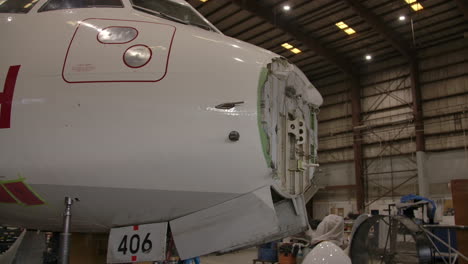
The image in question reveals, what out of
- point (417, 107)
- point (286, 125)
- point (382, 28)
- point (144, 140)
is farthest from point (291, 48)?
point (144, 140)

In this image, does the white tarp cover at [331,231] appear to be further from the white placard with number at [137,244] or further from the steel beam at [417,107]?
the steel beam at [417,107]

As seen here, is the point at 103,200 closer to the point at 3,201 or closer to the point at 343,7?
the point at 3,201

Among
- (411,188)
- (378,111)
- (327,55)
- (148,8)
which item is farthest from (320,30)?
(148,8)

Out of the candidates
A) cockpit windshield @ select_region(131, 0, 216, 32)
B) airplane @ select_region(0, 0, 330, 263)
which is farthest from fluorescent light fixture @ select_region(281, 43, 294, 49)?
airplane @ select_region(0, 0, 330, 263)

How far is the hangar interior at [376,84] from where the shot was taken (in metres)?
21.7

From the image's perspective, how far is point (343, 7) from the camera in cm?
2117

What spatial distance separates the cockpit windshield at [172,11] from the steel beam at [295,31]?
16.8 metres

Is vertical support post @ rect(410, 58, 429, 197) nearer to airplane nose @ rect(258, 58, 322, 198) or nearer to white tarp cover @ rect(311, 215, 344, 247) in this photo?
white tarp cover @ rect(311, 215, 344, 247)

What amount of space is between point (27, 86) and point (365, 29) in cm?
2234

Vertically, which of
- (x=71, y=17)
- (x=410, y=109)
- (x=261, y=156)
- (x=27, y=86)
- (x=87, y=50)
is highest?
(x=410, y=109)

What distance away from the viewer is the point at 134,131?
11.1 ft

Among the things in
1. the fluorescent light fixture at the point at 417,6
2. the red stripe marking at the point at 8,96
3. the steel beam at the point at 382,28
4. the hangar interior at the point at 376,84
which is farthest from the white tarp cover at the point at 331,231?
the fluorescent light fixture at the point at 417,6

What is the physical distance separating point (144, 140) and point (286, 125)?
1552 mm

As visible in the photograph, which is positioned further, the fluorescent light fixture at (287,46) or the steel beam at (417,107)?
the fluorescent light fixture at (287,46)
